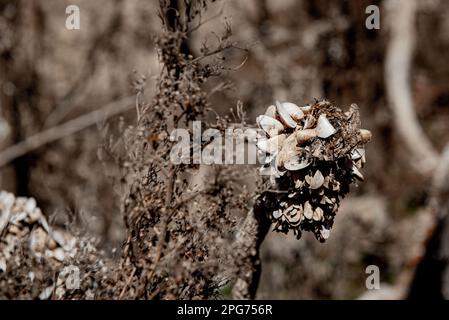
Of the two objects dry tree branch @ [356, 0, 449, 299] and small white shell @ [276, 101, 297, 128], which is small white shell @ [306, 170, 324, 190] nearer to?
small white shell @ [276, 101, 297, 128]

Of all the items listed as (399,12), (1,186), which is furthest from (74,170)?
(399,12)

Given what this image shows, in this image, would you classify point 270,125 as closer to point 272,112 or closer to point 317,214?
point 272,112

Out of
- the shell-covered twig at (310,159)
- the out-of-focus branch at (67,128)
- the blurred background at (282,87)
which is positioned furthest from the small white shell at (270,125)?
the out-of-focus branch at (67,128)

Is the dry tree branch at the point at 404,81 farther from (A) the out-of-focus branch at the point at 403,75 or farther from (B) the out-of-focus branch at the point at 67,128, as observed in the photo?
(B) the out-of-focus branch at the point at 67,128

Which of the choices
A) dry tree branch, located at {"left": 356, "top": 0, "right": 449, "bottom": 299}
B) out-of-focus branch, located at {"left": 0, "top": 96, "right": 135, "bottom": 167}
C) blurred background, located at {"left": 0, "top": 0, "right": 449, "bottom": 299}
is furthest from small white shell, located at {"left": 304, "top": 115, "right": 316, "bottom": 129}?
dry tree branch, located at {"left": 356, "top": 0, "right": 449, "bottom": 299}

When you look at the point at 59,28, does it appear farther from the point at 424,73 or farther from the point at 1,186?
the point at 424,73

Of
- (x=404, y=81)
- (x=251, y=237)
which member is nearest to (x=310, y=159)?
(x=251, y=237)
